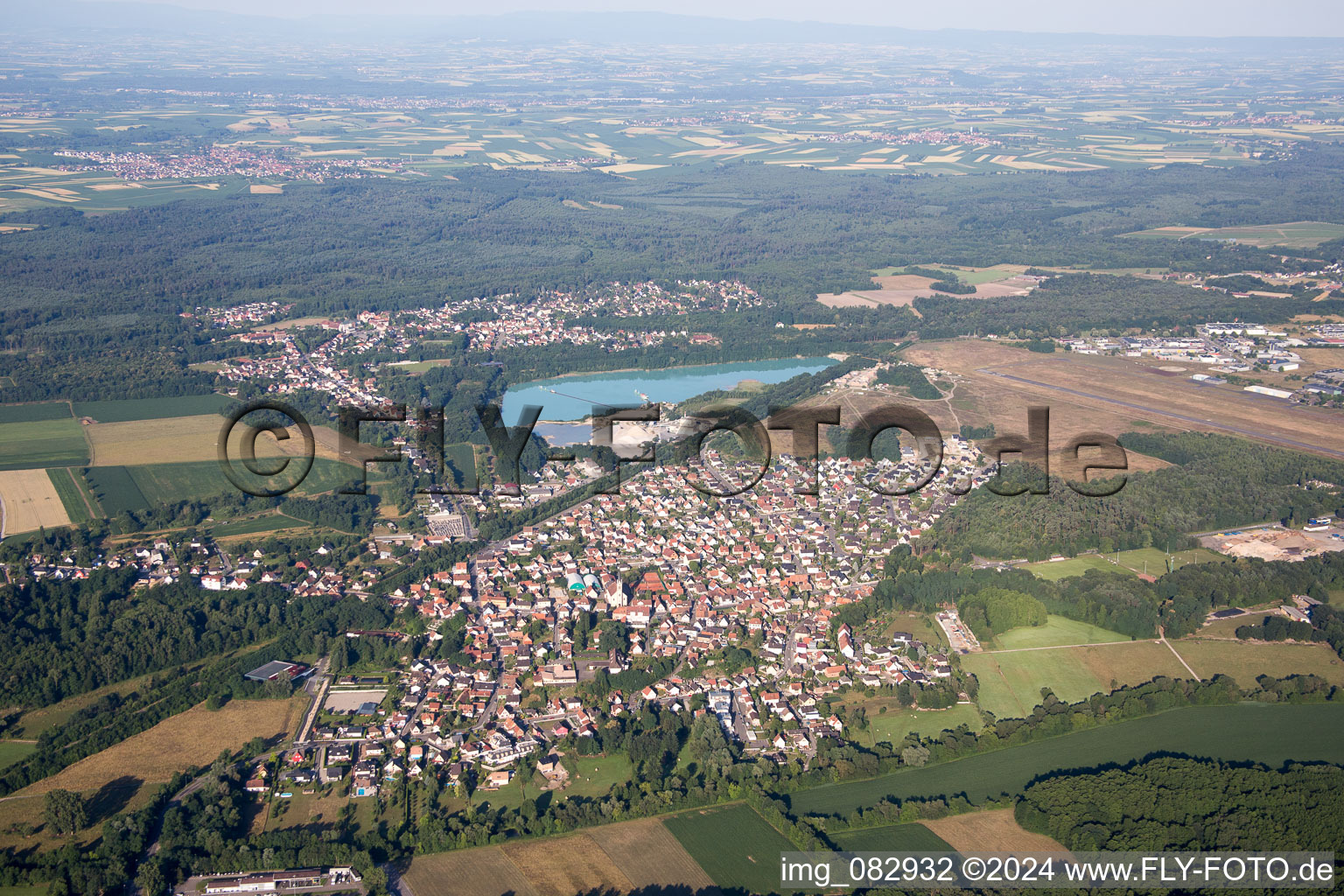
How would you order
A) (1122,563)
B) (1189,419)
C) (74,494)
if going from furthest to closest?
(1189,419), (74,494), (1122,563)

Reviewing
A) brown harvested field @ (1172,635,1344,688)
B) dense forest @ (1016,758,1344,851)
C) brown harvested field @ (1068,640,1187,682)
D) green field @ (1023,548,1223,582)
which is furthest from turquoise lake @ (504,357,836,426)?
dense forest @ (1016,758,1344,851)

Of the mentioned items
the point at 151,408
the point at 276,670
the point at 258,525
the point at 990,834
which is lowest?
the point at 990,834

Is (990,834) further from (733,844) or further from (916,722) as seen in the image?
(733,844)

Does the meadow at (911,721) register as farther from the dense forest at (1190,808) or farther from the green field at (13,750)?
the green field at (13,750)

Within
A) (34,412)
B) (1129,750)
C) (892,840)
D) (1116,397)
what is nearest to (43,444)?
(34,412)

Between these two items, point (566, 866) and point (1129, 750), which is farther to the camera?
point (1129, 750)

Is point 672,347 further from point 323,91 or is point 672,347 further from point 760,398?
point 323,91
